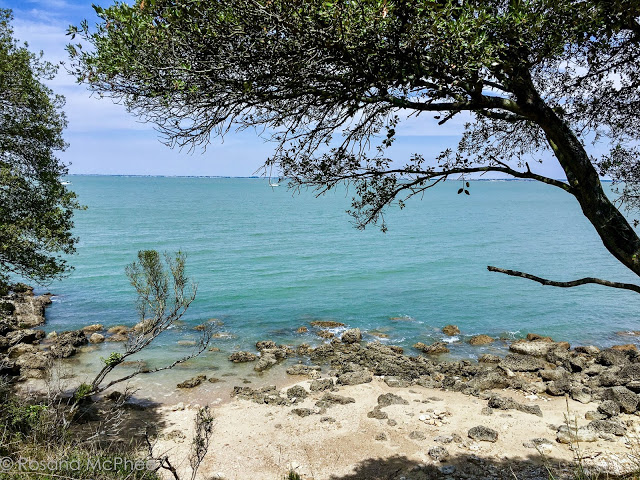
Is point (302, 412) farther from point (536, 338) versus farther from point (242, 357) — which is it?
point (536, 338)

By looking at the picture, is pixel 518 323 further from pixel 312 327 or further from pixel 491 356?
pixel 312 327

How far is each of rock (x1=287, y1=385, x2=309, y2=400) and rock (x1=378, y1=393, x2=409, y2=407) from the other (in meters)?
2.78

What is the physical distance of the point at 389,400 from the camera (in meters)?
15.5

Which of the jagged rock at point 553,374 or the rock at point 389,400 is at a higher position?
the jagged rock at point 553,374

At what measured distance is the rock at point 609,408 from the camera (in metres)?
13.6

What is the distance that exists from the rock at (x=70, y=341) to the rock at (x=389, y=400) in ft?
47.8

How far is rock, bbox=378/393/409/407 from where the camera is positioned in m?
15.3

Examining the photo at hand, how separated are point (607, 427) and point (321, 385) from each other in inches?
364

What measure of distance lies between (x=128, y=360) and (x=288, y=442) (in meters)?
10.8

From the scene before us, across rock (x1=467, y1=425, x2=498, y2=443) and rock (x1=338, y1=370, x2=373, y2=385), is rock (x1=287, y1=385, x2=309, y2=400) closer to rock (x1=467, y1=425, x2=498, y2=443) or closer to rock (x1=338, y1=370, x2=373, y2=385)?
rock (x1=338, y1=370, x2=373, y2=385)

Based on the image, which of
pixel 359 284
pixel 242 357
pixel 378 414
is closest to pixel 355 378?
pixel 378 414

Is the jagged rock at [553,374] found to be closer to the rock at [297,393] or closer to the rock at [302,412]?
the rock at [297,393]

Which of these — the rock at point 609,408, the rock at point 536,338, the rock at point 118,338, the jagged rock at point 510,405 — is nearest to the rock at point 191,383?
the rock at point 118,338

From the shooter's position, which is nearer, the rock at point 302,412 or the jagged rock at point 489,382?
the rock at point 302,412
